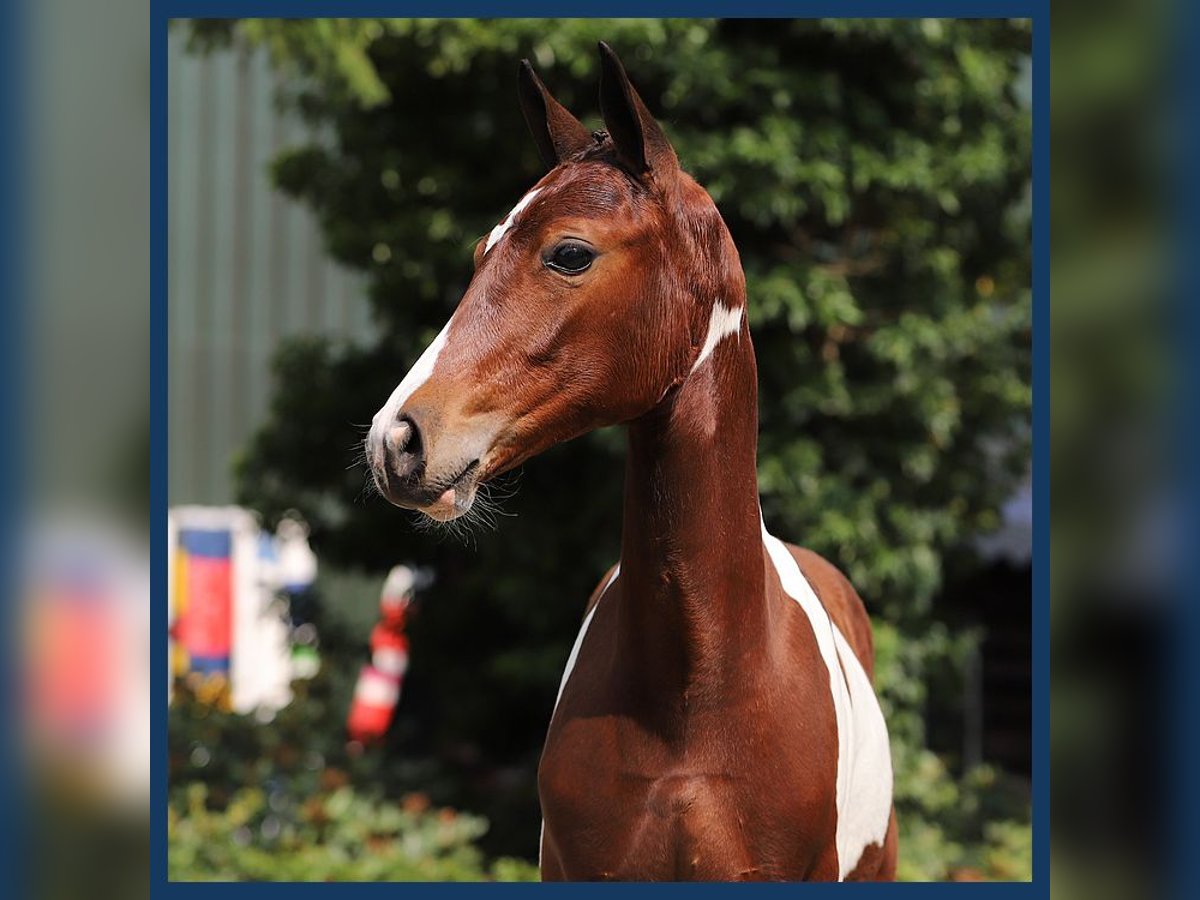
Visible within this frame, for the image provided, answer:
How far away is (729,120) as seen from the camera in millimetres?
5367

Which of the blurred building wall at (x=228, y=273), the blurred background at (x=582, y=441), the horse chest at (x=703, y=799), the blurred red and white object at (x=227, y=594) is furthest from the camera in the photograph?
the blurred red and white object at (x=227, y=594)

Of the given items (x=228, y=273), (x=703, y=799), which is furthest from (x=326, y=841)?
(x=703, y=799)

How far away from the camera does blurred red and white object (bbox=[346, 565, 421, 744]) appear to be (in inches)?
258

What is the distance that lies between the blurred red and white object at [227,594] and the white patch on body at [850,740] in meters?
5.75

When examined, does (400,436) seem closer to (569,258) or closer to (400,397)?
(400,397)

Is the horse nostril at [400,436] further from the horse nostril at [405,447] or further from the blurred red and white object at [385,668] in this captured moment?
the blurred red and white object at [385,668]

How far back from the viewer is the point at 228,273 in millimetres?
8133

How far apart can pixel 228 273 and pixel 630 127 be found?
6550 mm

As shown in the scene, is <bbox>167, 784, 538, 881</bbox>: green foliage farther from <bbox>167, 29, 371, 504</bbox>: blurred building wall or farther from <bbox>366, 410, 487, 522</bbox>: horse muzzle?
<bbox>366, 410, 487, 522</bbox>: horse muzzle

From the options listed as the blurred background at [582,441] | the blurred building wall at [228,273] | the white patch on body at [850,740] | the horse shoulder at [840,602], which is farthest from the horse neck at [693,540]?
the blurred building wall at [228,273]

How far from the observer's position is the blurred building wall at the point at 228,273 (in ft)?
25.7

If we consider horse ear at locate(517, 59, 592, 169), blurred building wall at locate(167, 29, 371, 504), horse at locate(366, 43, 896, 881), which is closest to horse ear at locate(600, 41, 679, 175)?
horse at locate(366, 43, 896, 881)
